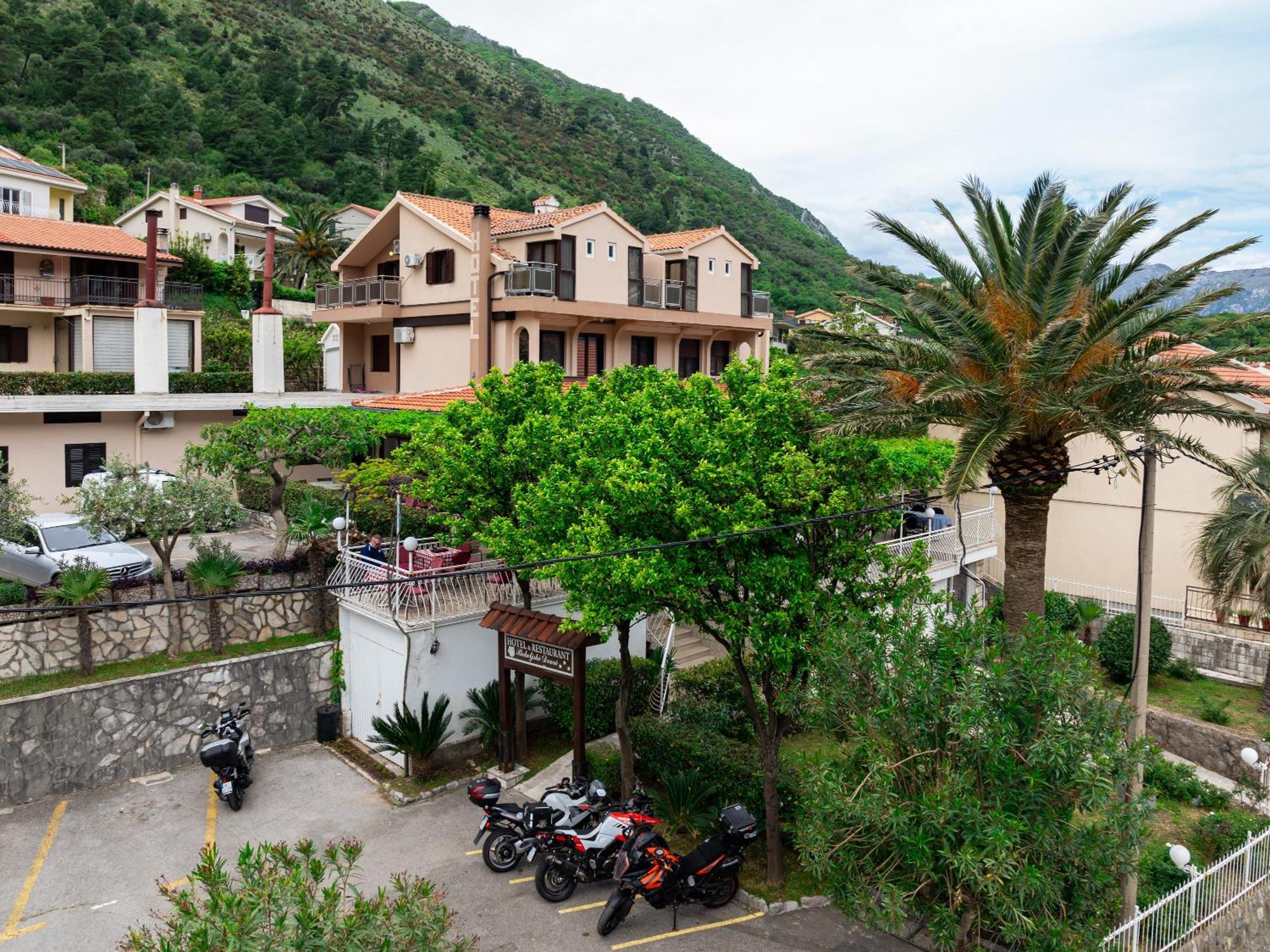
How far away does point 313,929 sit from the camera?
17.4 feet

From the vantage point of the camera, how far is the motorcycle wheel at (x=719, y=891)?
12045 millimetres

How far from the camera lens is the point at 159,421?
29.3m

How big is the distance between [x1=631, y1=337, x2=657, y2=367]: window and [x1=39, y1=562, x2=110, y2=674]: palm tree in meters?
18.8

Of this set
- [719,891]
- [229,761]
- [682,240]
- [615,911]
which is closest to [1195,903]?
[719,891]

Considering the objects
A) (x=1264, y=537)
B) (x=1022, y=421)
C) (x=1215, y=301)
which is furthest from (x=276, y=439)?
(x=1264, y=537)

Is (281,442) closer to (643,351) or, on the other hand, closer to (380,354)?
(380,354)

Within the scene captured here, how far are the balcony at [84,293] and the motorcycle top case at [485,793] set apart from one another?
2812 cm

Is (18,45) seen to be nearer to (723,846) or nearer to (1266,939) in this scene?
(723,846)

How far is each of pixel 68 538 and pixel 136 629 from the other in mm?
4008

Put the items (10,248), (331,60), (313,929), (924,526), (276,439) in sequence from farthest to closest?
(331,60) → (10,248) → (924,526) → (276,439) → (313,929)

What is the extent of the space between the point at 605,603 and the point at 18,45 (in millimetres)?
83948

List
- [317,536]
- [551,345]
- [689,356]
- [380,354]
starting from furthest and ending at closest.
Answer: [689,356] < [380,354] < [551,345] < [317,536]

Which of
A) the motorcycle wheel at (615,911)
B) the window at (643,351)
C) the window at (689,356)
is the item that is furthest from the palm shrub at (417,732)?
the window at (689,356)

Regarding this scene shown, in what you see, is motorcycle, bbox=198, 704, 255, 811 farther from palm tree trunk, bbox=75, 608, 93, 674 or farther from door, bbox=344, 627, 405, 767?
palm tree trunk, bbox=75, 608, 93, 674
